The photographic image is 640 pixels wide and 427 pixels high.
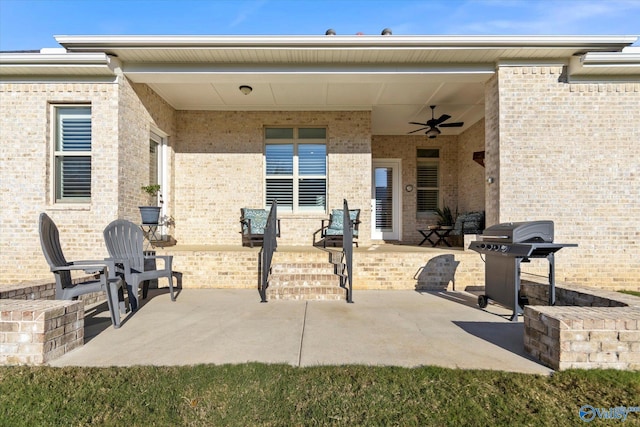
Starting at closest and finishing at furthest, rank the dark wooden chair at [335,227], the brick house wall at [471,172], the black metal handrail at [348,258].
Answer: the black metal handrail at [348,258] < the dark wooden chair at [335,227] < the brick house wall at [471,172]

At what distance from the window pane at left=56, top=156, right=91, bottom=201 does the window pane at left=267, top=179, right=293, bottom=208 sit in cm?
355

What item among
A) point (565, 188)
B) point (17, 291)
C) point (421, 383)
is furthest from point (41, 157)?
point (565, 188)

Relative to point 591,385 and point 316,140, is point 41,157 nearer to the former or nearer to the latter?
point 316,140

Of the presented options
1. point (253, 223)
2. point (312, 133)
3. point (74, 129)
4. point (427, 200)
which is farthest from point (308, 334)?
point (427, 200)

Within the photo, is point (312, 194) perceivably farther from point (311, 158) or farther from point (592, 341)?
point (592, 341)

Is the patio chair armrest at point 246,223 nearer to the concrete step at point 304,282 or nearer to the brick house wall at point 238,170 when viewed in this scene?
the brick house wall at point 238,170

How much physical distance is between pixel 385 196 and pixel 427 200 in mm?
1246

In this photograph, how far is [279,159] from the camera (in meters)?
7.88

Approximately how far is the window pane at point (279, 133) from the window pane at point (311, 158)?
0.40 meters

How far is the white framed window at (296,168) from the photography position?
780 centimetres

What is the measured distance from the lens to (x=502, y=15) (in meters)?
6.60

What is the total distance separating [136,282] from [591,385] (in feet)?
14.3

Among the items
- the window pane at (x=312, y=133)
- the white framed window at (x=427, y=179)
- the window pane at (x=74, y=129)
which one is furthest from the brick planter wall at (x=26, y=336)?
the white framed window at (x=427, y=179)

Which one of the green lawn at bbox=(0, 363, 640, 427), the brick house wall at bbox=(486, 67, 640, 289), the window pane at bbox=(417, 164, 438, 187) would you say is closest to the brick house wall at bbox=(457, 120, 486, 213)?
the window pane at bbox=(417, 164, 438, 187)
